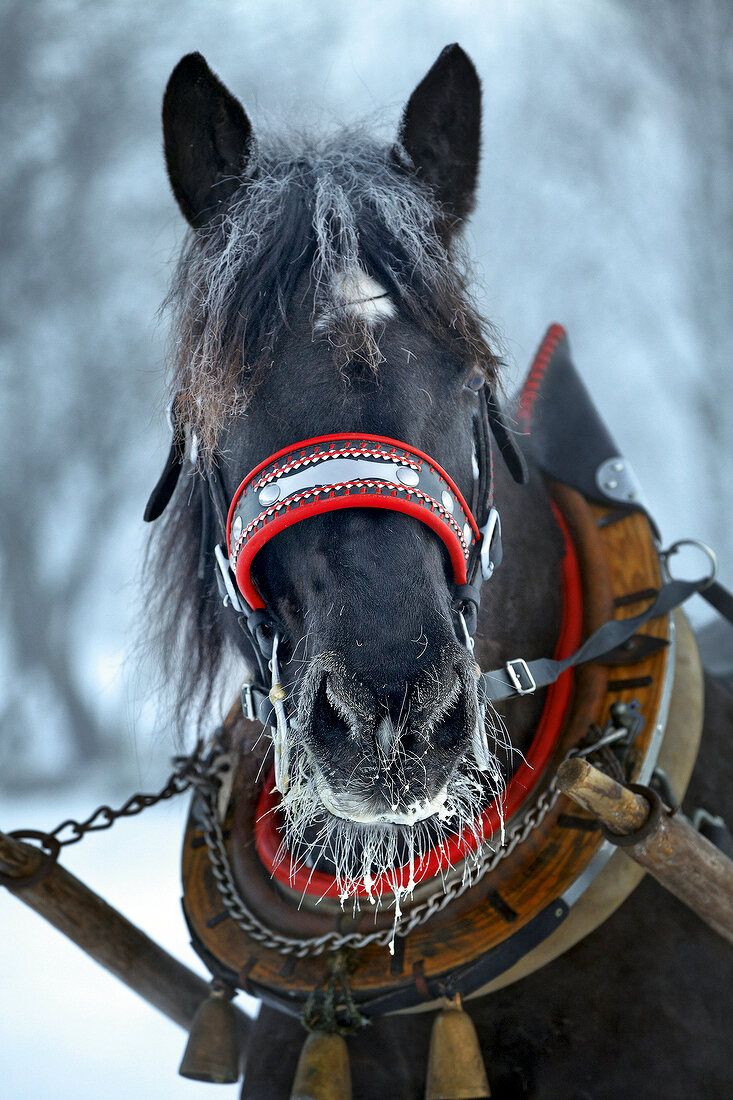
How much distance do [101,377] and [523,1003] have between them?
2.80 metres

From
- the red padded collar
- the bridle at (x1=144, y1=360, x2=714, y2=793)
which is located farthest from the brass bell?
the bridle at (x1=144, y1=360, x2=714, y2=793)

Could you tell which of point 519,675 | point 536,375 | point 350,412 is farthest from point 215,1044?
point 536,375

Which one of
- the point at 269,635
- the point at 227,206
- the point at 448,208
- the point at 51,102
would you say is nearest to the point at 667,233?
the point at 51,102

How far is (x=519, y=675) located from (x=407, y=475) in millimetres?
363

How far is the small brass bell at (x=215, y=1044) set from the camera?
127 centimetres

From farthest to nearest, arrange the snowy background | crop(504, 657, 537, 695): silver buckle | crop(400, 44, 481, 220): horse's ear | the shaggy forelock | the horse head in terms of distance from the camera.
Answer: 1. the snowy background
2. crop(400, 44, 481, 220): horse's ear
3. crop(504, 657, 537, 695): silver buckle
4. the shaggy forelock
5. the horse head

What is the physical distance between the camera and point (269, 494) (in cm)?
90

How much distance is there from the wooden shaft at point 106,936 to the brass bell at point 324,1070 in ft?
1.28

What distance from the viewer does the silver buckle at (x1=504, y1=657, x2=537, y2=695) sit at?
107 centimetres

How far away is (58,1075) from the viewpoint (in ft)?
6.97

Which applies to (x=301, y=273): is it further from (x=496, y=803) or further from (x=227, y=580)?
(x=496, y=803)

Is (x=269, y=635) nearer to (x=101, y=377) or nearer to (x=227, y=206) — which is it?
(x=227, y=206)

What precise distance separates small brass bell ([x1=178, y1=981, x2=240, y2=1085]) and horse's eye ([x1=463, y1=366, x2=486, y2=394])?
984 millimetres

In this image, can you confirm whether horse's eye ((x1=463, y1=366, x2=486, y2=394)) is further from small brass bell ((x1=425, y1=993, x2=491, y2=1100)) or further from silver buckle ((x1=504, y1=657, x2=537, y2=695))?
small brass bell ((x1=425, y1=993, x2=491, y2=1100))
